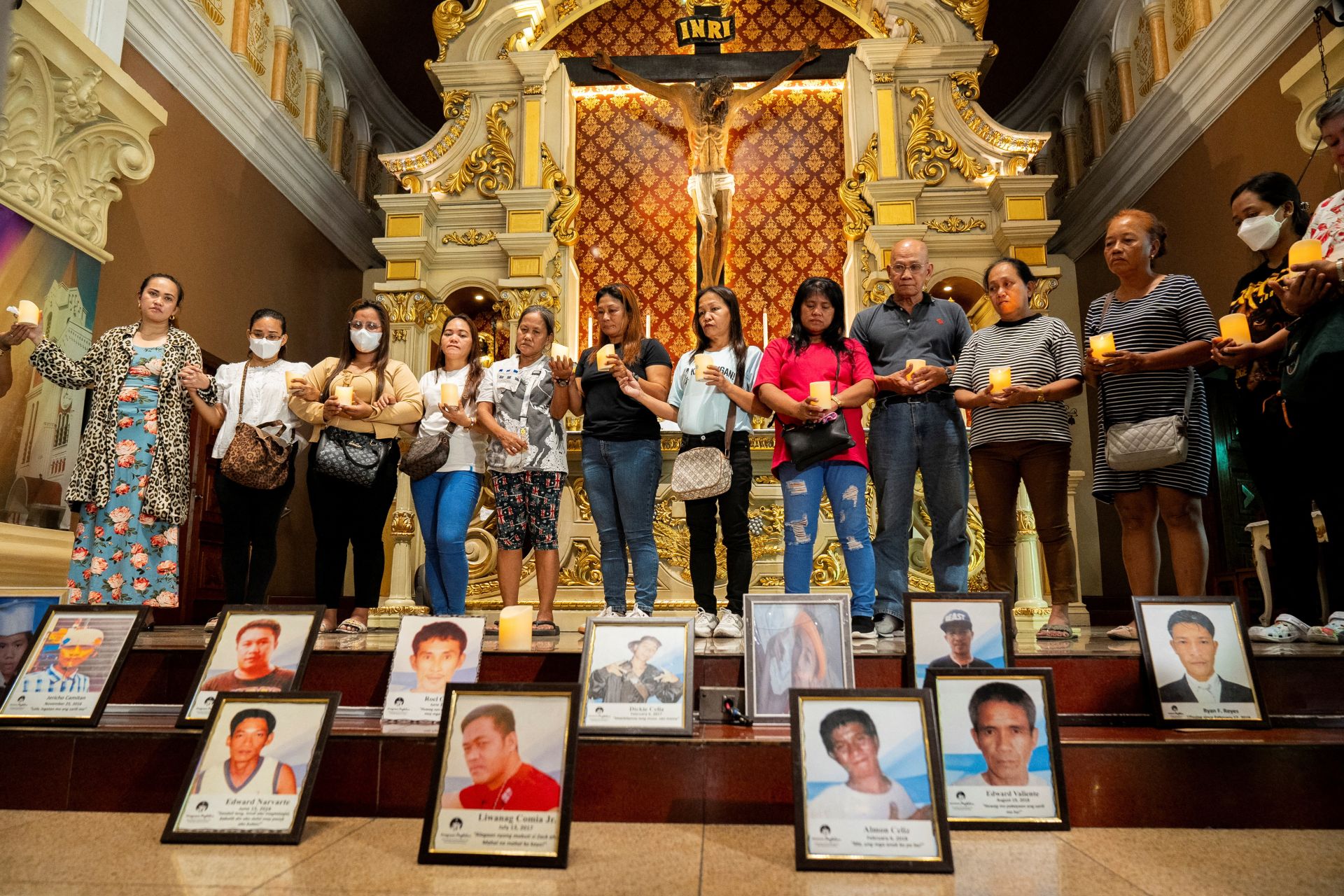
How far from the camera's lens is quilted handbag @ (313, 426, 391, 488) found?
3.16 metres

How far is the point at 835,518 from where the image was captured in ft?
9.52

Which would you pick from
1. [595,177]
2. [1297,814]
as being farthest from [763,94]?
[1297,814]

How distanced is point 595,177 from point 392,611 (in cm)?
334

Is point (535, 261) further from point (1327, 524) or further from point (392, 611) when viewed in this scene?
point (1327, 524)

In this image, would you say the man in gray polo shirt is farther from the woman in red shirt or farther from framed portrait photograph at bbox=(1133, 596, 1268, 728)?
framed portrait photograph at bbox=(1133, 596, 1268, 728)

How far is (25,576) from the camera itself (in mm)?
3639

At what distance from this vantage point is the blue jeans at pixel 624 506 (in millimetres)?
3164

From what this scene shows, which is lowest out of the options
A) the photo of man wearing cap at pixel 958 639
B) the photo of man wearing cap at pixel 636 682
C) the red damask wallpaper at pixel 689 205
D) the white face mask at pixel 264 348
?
the photo of man wearing cap at pixel 636 682

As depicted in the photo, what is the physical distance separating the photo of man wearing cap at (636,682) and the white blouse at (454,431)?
56.5 inches

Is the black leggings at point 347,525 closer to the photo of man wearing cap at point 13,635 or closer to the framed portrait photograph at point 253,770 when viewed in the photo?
the photo of man wearing cap at point 13,635

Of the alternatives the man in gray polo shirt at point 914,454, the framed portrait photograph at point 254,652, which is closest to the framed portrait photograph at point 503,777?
the framed portrait photograph at point 254,652

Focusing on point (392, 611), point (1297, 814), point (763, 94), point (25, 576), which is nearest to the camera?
point (1297, 814)

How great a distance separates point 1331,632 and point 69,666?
3384mm

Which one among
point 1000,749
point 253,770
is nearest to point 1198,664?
point 1000,749
